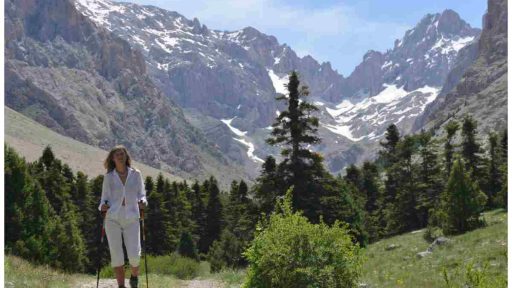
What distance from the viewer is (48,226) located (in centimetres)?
2872

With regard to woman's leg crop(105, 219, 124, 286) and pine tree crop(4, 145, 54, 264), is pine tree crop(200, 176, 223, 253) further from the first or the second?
woman's leg crop(105, 219, 124, 286)

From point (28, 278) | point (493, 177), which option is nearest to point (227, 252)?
point (493, 177)

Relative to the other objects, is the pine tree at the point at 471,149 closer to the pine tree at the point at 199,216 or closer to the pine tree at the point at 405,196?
the pine tree at the point at 405,196

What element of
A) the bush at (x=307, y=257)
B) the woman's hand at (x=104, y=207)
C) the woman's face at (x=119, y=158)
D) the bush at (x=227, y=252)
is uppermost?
the woman's face at (x=119, y=158)

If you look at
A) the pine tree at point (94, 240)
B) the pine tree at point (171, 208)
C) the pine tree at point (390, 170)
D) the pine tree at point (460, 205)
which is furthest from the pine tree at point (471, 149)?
the pine tree at point (94, 240)

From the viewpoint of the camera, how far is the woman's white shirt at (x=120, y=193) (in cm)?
1038

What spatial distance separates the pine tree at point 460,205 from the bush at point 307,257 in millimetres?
24265

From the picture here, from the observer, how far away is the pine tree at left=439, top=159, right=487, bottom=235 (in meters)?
33.4

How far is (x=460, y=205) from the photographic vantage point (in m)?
33.9

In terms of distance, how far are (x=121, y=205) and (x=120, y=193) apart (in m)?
0.22

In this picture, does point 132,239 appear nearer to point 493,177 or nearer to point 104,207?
point 104,207

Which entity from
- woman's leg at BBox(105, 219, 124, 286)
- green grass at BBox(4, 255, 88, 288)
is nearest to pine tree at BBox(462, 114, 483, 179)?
green grass at BBox(4, 255, 88, 288)

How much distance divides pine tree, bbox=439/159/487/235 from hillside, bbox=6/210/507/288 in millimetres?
2838

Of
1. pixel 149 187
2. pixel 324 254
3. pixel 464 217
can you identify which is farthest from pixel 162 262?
pixel 149 187
